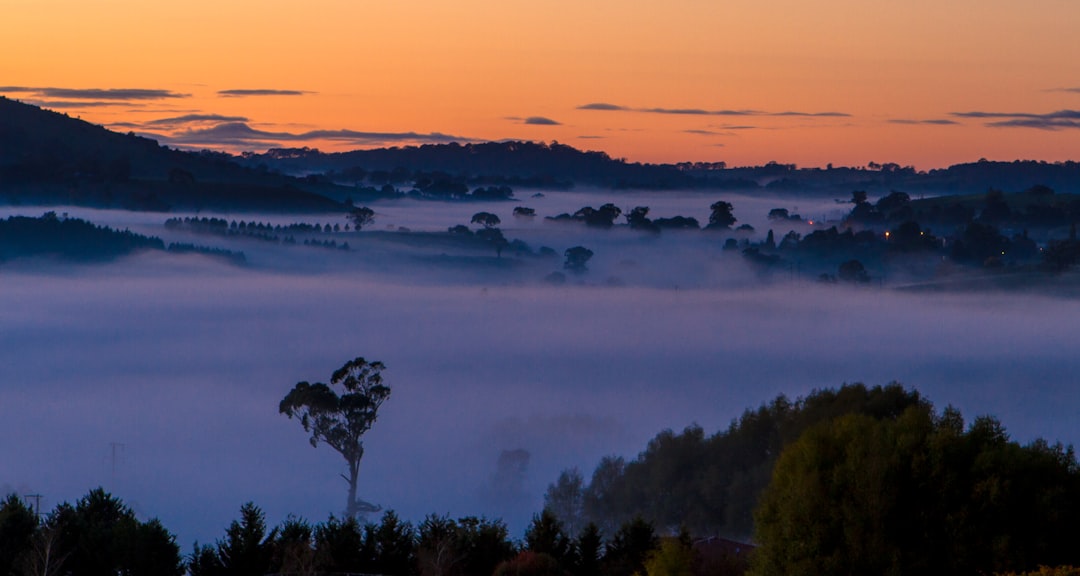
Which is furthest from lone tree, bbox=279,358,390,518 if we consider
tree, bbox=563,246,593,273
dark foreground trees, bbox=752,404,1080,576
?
tree, bbox=563,246,593,273

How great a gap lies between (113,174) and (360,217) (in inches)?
1040

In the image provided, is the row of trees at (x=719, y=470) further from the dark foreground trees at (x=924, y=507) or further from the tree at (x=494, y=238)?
the tree at (x=494, y=238)

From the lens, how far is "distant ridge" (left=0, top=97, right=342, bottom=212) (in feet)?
459

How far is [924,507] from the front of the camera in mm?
17672

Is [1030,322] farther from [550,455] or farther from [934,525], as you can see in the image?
[934,525]

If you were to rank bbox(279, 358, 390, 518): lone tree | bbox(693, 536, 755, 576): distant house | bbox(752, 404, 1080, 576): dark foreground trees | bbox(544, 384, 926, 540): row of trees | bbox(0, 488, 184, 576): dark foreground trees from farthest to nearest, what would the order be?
bbox(279, 358, 390, 518): lone tree, bbox(544, 384, 926, 540): row of trees, bbox(0, 488, 184, 576): dark foreground trees, bbox(693, 536, 755, 576): distant house, bbox(752, 404, 1080, 576): dark foreground trees

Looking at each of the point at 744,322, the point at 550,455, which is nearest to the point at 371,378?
the point at 550,455

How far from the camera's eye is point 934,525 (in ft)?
57.7

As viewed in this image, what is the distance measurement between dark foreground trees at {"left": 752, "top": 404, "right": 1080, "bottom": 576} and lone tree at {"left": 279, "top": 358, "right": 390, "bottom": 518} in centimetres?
3315

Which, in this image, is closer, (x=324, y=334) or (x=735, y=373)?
(x=735, y=373)

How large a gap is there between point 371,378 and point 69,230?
93.6 metres

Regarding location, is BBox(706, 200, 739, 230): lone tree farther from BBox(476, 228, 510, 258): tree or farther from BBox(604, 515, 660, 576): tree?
BBox(604, 515, 660, 576): tree

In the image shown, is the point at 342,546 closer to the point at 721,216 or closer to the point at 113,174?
the point at 721,216

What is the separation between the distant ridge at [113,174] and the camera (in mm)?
139875
